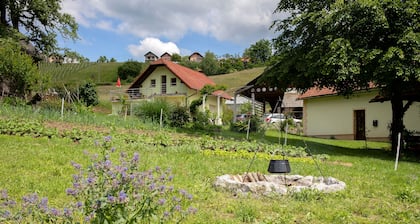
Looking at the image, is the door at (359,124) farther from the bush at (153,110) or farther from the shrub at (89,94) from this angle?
the shrub at (89,94)

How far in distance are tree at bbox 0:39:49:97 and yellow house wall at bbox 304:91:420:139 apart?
1752cm

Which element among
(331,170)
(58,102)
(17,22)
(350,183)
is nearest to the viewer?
(350,183)

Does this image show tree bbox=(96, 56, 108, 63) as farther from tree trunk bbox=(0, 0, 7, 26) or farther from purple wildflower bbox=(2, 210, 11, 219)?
purple wildflower bbox=(2, 210, 11, 219)

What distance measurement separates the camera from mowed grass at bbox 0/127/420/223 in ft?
15.2

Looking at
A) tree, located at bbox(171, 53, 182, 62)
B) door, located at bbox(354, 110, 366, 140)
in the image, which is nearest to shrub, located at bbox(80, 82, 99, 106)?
door, located at bbox(354, 110, 366, 140)

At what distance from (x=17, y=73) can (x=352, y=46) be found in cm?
1664

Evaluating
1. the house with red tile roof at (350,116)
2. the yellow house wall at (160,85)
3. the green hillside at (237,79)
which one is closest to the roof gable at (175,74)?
the yellow house wall at (160,85)

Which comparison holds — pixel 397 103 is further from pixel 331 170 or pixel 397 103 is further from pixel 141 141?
pixel 141 141

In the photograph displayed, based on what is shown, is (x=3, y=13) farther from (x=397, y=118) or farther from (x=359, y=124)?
(x=397, y=118)

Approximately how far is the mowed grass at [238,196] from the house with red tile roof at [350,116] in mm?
12919

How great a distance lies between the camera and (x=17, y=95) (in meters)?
21.4

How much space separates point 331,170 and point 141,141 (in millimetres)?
5803

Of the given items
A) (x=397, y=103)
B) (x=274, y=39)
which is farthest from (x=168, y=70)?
(x=397, y=103)

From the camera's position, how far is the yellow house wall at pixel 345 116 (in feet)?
69.3
